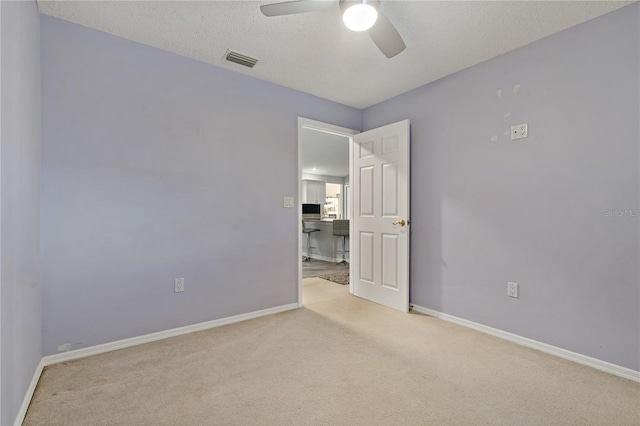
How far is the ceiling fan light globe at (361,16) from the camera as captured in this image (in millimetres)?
1646

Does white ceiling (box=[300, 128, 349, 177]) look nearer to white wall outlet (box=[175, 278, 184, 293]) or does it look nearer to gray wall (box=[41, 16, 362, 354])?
gray wall (box=[41, 16, 362, 354])

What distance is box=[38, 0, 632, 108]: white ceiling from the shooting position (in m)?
2.05

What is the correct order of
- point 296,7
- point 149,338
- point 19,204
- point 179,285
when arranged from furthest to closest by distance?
point 179,285
point 149,338
point 296,7
point 19,204

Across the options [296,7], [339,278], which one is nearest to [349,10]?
[296,7]

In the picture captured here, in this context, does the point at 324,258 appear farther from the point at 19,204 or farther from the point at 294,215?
the point at 19,204

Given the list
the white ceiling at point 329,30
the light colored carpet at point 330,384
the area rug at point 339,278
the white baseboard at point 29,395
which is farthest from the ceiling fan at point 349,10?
the area rug at point 339,278

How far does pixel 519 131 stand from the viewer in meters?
2.52

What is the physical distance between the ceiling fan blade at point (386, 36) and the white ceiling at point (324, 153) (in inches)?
104

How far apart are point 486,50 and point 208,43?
2.33 metres

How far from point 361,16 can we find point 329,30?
70 centimetres

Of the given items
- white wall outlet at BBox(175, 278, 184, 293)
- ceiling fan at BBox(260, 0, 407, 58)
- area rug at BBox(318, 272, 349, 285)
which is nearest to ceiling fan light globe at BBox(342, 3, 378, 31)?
ceiling fan at BBox(260, 0, 407, 58)

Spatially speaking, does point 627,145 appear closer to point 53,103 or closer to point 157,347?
point 157,347

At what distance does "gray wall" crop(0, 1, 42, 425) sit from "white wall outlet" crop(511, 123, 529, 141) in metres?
3.28

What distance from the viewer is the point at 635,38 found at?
198cm
